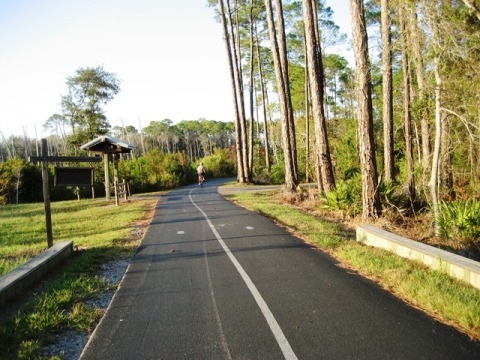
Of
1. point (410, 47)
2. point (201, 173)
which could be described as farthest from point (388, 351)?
point (201, 173)

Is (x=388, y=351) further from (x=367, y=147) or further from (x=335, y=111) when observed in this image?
(x=335, y=111)

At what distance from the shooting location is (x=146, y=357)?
3.97 metres

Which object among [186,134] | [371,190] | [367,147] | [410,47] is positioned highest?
[186,134]

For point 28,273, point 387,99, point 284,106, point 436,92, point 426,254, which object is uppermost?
point 284,106

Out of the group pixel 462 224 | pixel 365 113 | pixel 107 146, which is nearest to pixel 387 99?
pixel 365 113

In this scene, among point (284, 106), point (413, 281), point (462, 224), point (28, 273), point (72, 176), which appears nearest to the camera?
point (413, 281)

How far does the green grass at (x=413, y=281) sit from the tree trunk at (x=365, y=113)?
191 cm

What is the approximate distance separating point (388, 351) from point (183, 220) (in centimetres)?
1015

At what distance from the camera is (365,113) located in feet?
36.9

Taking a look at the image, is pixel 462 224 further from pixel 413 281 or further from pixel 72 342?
pixel 72 342

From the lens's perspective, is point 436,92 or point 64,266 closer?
point 64,266

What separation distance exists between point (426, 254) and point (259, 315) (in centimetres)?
363

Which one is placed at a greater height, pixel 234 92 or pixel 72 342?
pixel 234 92

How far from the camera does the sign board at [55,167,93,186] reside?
10.5 metres
